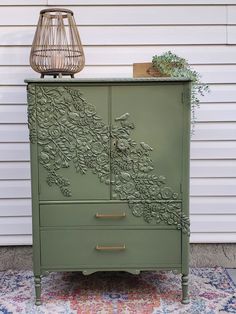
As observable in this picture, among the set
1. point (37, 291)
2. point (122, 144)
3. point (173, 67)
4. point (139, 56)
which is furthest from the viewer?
point (139, 56)

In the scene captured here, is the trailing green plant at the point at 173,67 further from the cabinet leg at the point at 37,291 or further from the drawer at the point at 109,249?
the cabinet leg at the point at 37,291

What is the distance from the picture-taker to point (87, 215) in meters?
2.75

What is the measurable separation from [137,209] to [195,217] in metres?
0.85

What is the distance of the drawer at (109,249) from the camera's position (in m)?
2.75

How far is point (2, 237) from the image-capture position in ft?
11.2

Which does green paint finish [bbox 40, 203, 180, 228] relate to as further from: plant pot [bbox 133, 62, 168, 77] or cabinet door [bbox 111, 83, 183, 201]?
plant pot [bbox 133, 62, 168, 77]

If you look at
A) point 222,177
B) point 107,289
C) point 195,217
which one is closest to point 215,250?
point 195,217

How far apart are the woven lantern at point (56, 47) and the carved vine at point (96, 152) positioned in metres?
0.34

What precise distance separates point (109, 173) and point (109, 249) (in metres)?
0.48

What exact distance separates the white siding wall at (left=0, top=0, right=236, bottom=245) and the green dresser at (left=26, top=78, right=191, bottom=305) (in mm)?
684

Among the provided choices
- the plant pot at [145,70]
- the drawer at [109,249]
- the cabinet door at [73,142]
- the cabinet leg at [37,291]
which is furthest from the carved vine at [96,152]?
the cabinet leg at [37,291]

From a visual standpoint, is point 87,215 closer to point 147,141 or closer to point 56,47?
point 147,141

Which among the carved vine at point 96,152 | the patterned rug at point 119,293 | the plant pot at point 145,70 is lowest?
the patterned rug at point 119,293

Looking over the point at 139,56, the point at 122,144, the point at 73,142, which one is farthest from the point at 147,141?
the point at 139,56
